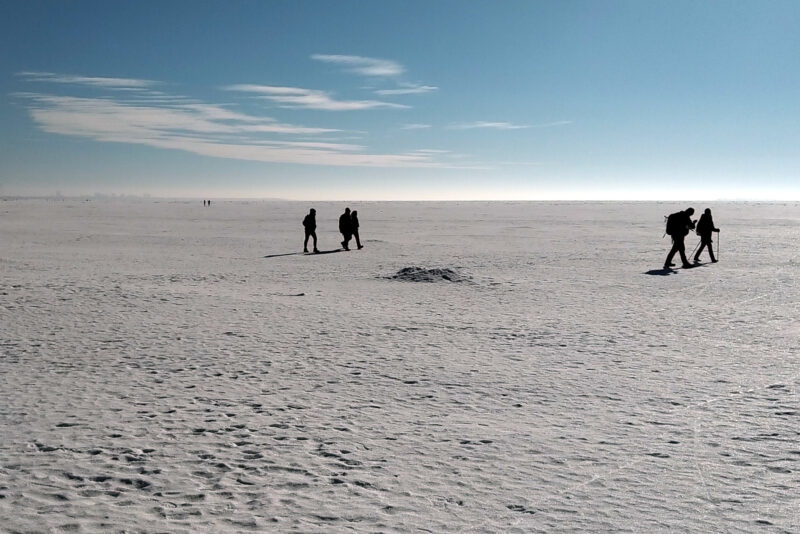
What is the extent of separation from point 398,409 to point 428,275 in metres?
9.97

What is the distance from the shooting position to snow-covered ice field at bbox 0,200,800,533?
4586 millimetres

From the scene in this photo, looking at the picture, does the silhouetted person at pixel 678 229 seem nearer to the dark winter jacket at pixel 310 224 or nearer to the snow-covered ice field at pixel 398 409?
the snow-covered ice field at pixel 398 409

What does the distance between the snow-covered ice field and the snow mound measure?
4.68 feet

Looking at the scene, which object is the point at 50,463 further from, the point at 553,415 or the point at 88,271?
the point at 88,271

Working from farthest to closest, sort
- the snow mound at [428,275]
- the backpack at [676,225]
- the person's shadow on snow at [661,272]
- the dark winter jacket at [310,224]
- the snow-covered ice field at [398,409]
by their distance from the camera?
the dark winter jacket at [310,224] → the backpack at [676,225] → the person's shadow on snow at [661,272] → the snow mound at [428,275] → the snow-covered ice field at [398,409]

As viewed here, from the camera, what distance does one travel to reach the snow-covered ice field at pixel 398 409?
4586mm

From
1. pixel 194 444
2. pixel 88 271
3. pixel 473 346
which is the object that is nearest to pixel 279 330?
pixel 473 346

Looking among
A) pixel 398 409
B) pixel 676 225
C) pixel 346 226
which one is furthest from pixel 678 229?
pixel 398 409

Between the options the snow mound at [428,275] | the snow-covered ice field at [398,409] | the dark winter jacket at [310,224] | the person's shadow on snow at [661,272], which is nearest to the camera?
the snow-covered ice field at [398,409]

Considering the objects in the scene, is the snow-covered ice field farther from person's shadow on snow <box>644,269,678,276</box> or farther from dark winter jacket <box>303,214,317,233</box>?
dark winter jacket <box>303,214,317,233</box>

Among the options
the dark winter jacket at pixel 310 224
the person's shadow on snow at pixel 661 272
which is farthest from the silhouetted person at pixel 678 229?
the dark winter jacket at pixel 310 224

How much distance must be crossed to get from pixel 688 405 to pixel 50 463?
19.6ft

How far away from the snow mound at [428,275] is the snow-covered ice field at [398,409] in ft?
4.68

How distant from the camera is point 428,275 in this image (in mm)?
16641
